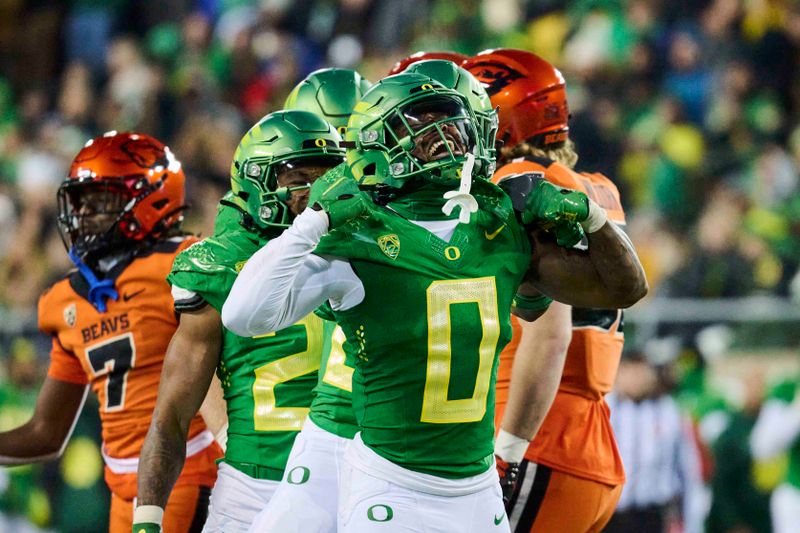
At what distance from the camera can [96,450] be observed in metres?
7.92

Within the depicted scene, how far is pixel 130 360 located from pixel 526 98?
166 cm

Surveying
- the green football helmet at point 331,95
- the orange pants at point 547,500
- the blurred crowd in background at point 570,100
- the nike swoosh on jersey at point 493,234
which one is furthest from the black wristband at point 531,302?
the blurred crowd in background at point 570,100

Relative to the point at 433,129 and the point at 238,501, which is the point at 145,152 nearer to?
the point at 238,501

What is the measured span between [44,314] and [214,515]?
1163 mm

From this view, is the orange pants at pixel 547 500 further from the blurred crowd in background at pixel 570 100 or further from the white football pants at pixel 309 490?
the blurred crowd in background at pixel 570 100

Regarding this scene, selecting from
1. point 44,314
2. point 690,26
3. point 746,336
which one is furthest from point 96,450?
point 690,26

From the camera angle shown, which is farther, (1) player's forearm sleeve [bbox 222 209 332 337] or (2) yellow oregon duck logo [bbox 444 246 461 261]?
(2) yellow oregon duck logo [bbox 444 246 461 261]

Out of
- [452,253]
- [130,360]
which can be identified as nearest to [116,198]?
[130,360]

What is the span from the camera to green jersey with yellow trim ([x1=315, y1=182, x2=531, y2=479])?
3.17m

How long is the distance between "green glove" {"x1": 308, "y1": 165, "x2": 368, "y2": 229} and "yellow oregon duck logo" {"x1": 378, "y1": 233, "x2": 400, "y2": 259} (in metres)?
0.09

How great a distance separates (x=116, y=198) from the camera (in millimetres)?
4688

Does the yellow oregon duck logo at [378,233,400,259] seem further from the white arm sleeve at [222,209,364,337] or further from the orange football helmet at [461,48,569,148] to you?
the orange football helmet at [461,48,569,148]

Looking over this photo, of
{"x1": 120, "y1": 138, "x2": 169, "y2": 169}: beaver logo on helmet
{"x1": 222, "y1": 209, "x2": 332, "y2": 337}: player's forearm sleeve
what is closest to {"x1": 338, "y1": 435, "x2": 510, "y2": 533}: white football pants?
{"x1": 222, "y1": 209, "x2": 332, "y2": 337}: player's forearm sleeve

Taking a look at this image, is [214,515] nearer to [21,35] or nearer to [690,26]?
[690,26]
